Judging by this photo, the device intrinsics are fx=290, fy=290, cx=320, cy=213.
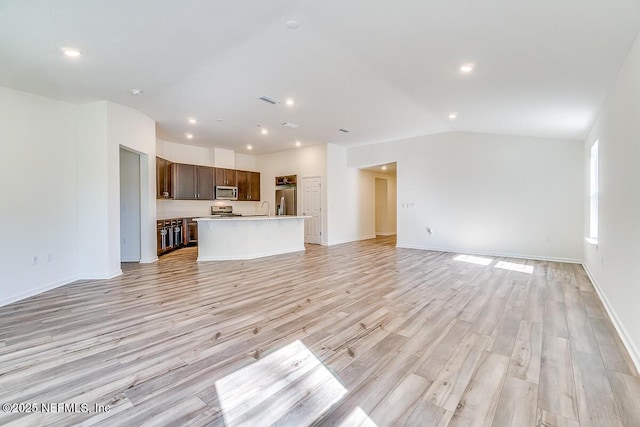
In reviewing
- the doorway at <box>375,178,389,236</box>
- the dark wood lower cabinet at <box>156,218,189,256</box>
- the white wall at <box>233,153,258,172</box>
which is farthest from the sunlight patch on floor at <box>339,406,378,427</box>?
the doorway at <box>375,178,389,236</box>

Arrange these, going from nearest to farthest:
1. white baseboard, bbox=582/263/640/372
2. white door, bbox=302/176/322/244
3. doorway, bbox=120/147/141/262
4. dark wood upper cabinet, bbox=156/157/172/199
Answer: white baseboard, bbox=582/263/640/372 < doorway, bbox=120/147/141/262 < dark wood upper cabinet, bbox=156/157/172/199 < white door, bbox=302/176/322/244

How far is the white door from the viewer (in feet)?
27.9

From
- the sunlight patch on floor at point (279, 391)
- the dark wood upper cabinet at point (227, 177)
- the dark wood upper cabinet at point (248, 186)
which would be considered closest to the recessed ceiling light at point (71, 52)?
the sunlight patch on floor at point (279, 391)

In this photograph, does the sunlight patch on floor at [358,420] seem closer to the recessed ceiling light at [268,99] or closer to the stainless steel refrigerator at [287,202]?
the recessed ceiling light at [268,99]

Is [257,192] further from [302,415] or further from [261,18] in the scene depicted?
[302,415]

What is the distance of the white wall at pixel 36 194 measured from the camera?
3.60 meters

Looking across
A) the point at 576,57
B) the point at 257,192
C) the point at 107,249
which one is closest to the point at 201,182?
the point at 257,192

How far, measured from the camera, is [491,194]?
6.44 metres

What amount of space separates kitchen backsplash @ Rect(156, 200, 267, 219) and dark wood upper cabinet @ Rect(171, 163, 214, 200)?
0.55 meters

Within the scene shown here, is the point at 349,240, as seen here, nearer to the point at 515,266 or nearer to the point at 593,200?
the point at 515,266

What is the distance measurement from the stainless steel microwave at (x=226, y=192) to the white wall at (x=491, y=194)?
4806mm

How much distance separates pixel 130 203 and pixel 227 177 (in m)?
3.24

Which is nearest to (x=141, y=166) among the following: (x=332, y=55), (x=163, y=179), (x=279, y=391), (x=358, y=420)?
(x=163, y=179)

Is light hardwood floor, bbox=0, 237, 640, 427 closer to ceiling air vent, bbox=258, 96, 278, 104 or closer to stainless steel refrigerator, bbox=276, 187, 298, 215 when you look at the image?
ceiling air vent, bbox=258, 96, 278, 104
